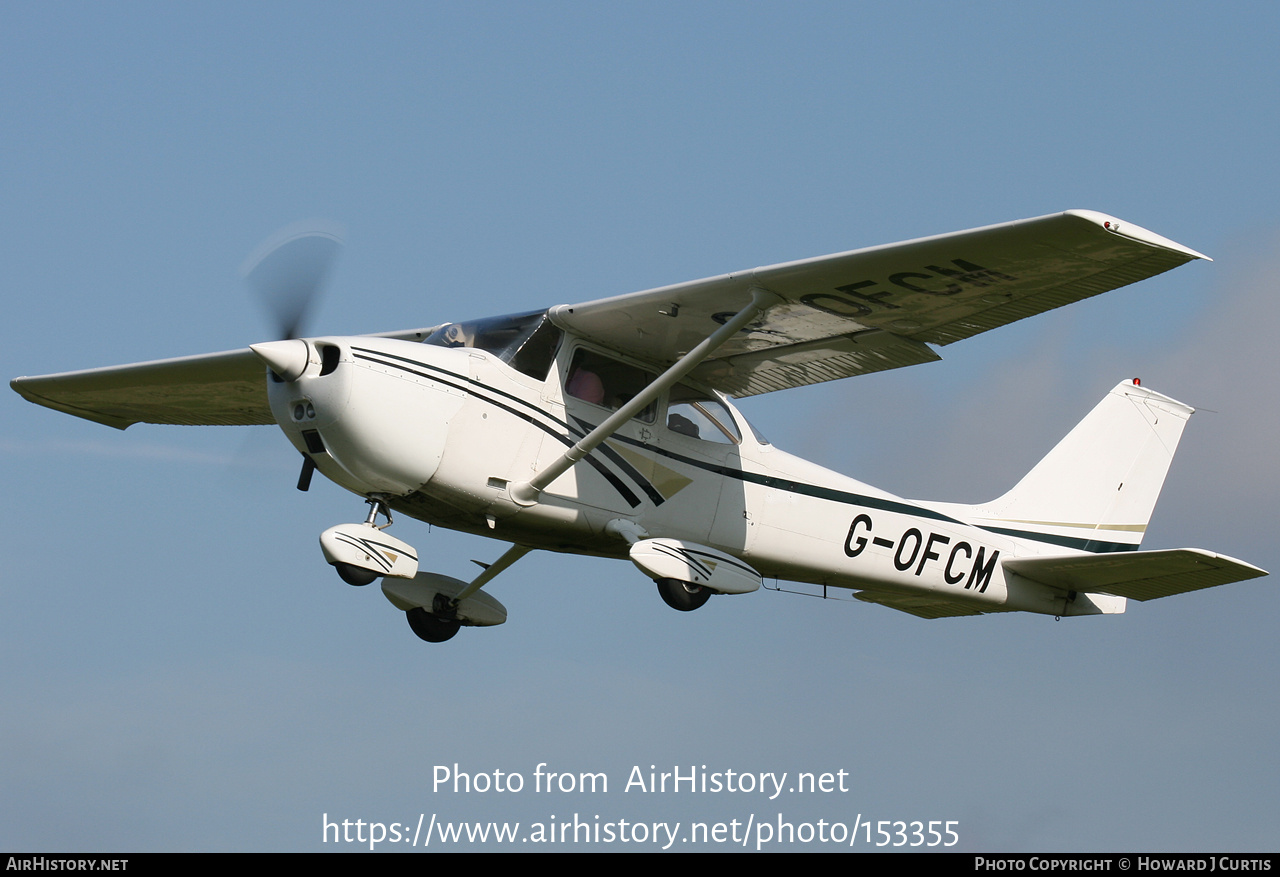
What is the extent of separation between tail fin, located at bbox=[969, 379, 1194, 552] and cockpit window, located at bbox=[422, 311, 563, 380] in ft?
17.2

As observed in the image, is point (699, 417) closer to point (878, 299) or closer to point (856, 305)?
point (856, 305)

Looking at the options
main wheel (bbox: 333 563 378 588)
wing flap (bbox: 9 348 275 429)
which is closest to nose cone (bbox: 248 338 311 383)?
main wheel (bbox: 333 563 378 588)

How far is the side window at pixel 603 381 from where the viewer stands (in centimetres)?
1092

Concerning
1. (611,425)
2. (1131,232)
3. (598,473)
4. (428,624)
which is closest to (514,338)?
(611,425)

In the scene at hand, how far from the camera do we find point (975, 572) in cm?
1288

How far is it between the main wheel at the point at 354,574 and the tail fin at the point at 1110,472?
6341 millimetres

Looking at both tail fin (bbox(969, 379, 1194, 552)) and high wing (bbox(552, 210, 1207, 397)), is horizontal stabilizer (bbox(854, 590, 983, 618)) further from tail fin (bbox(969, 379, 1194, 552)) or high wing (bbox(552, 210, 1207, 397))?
high wing (bbox(552, 210, 1207, 397))

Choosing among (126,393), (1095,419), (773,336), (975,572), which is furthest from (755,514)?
(126,393)

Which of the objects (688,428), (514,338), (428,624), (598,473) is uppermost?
(514,338)

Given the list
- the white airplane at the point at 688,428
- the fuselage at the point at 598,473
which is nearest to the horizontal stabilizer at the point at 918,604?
the white airplane at the point at 688,428

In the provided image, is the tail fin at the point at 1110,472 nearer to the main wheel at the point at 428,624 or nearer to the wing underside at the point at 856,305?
the wing underside at the point at 856,305

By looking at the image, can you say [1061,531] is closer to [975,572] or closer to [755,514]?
[975,572]

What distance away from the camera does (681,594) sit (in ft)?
35.1

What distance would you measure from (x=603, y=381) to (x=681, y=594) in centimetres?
170
